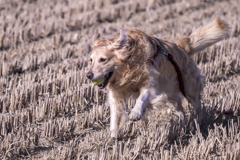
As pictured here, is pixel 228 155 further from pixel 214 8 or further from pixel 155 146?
pixel 214 8

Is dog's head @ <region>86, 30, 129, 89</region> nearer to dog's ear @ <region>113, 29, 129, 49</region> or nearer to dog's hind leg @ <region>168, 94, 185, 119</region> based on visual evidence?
dog's ear @ <region>113, 29, 129, 49</region>

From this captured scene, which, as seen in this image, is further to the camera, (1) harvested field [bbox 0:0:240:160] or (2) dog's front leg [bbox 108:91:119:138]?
(2) dog's front leg [bbox 108:91:119:138]

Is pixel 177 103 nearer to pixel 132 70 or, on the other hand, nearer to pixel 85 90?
pixel 132 70

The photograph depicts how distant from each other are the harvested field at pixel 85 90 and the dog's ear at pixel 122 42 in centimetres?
96

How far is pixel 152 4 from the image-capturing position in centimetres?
1098

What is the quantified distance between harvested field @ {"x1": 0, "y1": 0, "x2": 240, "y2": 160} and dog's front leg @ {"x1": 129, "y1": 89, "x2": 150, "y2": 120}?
288mm

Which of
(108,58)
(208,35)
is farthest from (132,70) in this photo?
(208,35)

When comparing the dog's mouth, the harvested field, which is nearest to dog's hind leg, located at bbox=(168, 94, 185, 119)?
the harvested field

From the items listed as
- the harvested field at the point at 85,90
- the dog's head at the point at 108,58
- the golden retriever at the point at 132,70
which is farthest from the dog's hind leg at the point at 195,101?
the dog's head at the point at 108,58

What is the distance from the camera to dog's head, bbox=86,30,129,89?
3546mm

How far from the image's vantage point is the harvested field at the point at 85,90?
3.46 meters

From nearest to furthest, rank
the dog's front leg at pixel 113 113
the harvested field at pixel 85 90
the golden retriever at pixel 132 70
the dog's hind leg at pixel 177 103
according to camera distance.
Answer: the harvested field at pixel 85 90 < the golden retriever at pixel 132 70 < the dog's front leg at pixel 113 113 < the dog's hind leg at pixel 177 103

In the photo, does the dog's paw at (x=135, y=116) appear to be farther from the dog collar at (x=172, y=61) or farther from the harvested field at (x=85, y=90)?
the dog collar at (x=172, y=61)

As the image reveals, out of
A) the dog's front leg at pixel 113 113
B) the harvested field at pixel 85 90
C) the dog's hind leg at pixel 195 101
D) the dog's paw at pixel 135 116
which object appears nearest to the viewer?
the dog's paw at pixel 135 116
